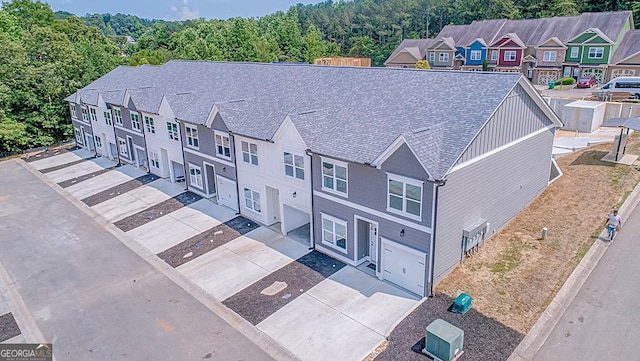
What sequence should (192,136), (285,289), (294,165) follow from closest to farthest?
(285,289)
(294,165)
(192,136)

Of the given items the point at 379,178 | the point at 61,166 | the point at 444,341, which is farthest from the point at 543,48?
the point at 61,166

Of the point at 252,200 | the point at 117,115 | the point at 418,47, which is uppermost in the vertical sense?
the point at 418,47

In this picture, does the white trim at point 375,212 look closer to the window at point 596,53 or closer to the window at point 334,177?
the window at point 334,177

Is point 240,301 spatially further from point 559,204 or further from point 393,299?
point 559,204

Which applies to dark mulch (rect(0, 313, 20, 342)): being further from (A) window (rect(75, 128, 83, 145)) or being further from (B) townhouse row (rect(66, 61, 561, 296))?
(A) window (rect(75, 128, 83, 145))

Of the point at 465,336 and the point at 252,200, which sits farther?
the point at 252,200

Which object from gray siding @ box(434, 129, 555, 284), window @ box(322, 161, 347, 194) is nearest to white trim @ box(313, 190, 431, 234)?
window @ box(322, 161, 347, 194)

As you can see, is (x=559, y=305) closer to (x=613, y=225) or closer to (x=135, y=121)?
(x=613, y=225)
